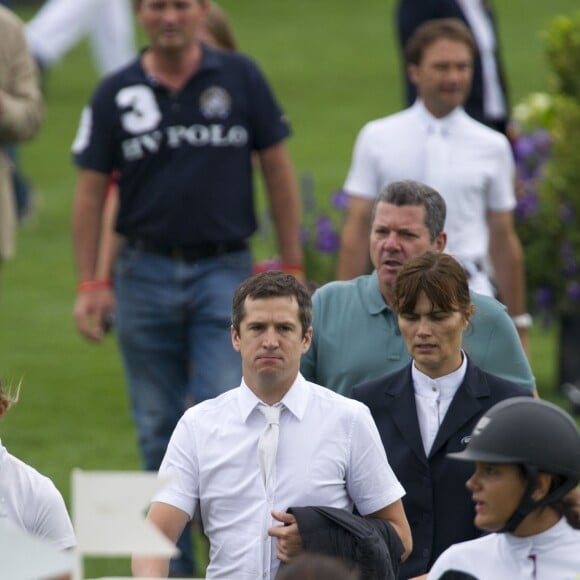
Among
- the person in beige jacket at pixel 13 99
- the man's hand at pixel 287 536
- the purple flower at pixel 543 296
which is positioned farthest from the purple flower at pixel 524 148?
the man's hand at pixel 287 536

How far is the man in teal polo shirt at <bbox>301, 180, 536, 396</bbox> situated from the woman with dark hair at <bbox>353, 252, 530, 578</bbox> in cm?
39

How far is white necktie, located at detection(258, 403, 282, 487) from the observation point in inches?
222

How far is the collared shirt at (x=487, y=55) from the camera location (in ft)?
34.4

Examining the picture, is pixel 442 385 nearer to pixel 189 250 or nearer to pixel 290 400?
pixel 290 400

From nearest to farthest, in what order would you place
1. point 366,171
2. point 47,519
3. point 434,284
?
1. point 47,519
2. point 434,284
3. point 366,171

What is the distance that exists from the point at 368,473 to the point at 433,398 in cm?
50

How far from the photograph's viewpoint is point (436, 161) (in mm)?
8547

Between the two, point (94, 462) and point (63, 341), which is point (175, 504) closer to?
→ point (94, 462)

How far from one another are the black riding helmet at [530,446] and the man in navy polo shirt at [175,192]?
3443 millimetres

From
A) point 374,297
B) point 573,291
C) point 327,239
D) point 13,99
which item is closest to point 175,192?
point 13,99

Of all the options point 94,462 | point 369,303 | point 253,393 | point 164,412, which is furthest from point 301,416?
point 94,462

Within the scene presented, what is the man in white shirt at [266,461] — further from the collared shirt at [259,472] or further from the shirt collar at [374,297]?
the shirt collar at [374,297]

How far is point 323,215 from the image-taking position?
1193cm

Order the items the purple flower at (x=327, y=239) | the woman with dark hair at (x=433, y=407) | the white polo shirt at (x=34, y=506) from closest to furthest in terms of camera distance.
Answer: the white polo shirt at (x=34, y=506), the woman with dark hair at (x=433, y=407), the purple flower at (x=327, y=239)
